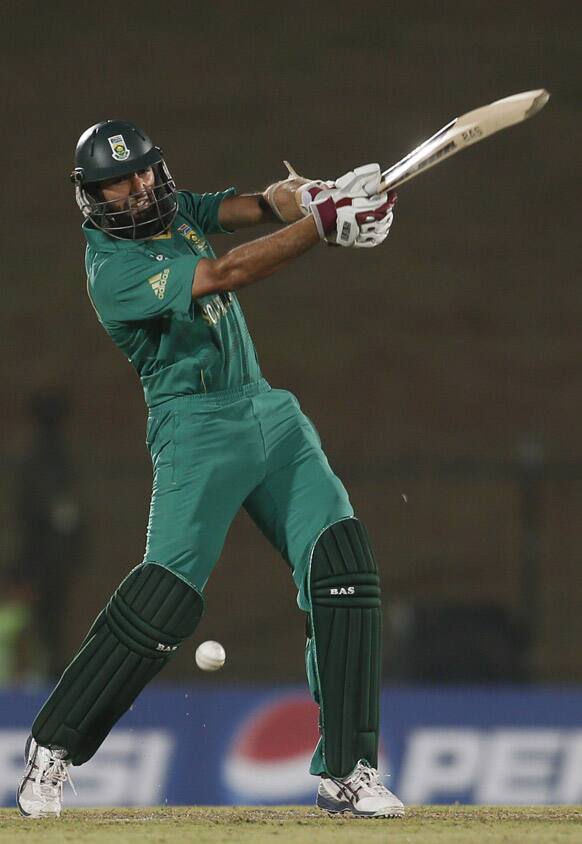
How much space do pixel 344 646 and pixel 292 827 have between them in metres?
0.45

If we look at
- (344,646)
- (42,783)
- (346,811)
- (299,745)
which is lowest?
(299,745)

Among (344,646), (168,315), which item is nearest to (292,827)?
(344,646)

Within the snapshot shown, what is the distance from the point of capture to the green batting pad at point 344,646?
13.2 feet

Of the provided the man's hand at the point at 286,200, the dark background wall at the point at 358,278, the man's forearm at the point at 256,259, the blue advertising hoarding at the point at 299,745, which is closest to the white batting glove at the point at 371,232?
the man's forearm at the point at 256,259

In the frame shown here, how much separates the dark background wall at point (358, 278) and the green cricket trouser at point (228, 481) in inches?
221

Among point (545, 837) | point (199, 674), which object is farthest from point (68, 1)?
point (545, 837)

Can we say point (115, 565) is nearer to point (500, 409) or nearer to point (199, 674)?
point (199, 674)

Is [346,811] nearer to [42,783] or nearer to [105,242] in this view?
[42,783]

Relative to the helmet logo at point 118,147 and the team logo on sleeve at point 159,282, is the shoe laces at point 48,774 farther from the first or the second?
the helmet logo at point 118,147

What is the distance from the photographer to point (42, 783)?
161 inches

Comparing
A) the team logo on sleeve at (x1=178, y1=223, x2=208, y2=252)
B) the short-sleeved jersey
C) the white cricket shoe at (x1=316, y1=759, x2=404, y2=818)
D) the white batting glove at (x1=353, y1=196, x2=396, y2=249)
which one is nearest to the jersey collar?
the short-sleeved jersey

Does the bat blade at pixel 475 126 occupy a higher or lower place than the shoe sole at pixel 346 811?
higher

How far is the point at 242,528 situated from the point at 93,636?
6418 mm

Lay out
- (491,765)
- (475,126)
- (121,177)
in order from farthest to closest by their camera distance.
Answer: (491,765) < (121,177) < (475,126)
